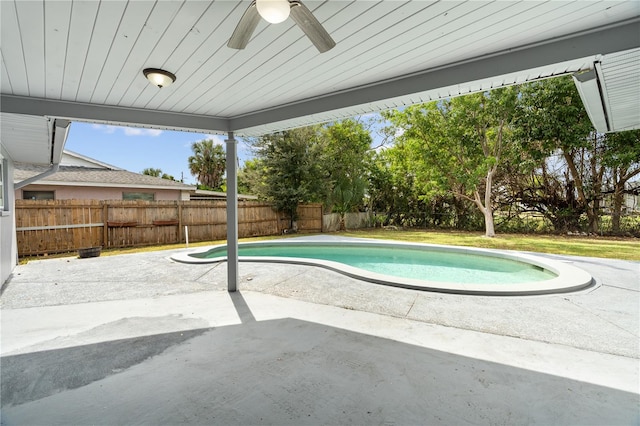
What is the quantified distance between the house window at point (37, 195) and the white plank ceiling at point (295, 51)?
9569mm

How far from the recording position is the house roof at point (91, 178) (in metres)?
9.77

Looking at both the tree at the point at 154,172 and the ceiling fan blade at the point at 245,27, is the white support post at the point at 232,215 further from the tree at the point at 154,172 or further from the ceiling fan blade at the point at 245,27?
the tree at the point at 154,172

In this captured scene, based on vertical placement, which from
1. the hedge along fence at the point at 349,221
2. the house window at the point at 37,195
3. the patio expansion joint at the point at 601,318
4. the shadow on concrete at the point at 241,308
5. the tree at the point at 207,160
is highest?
the tree at the point at 207,160

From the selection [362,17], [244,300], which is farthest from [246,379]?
[362,17]

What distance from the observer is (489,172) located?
36.2ft

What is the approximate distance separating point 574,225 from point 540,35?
12710mm

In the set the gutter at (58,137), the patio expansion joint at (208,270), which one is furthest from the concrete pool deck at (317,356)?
the gutter at (58,137)

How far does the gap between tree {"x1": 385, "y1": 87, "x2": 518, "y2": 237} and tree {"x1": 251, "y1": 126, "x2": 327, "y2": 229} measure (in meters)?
4.08

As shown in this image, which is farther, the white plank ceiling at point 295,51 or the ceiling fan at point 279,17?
the white plank ceiling at point 295,51

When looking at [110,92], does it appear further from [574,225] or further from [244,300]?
[574,225]

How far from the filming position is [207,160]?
92.6 feet

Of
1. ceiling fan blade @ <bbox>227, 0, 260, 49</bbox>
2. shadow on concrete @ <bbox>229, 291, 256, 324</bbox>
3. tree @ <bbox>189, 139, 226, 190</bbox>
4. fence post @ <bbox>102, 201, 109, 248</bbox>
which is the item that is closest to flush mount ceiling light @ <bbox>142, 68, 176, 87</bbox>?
ceiling fan blade @ <bbox>227, 0, 260, 49</bbox>

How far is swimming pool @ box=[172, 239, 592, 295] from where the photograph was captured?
4324 millimetres

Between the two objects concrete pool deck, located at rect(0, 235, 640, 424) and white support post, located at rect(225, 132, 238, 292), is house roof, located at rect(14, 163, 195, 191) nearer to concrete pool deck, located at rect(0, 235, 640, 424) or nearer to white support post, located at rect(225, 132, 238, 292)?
concrete pool deck, located at rect(0, 235, 640, 424)
